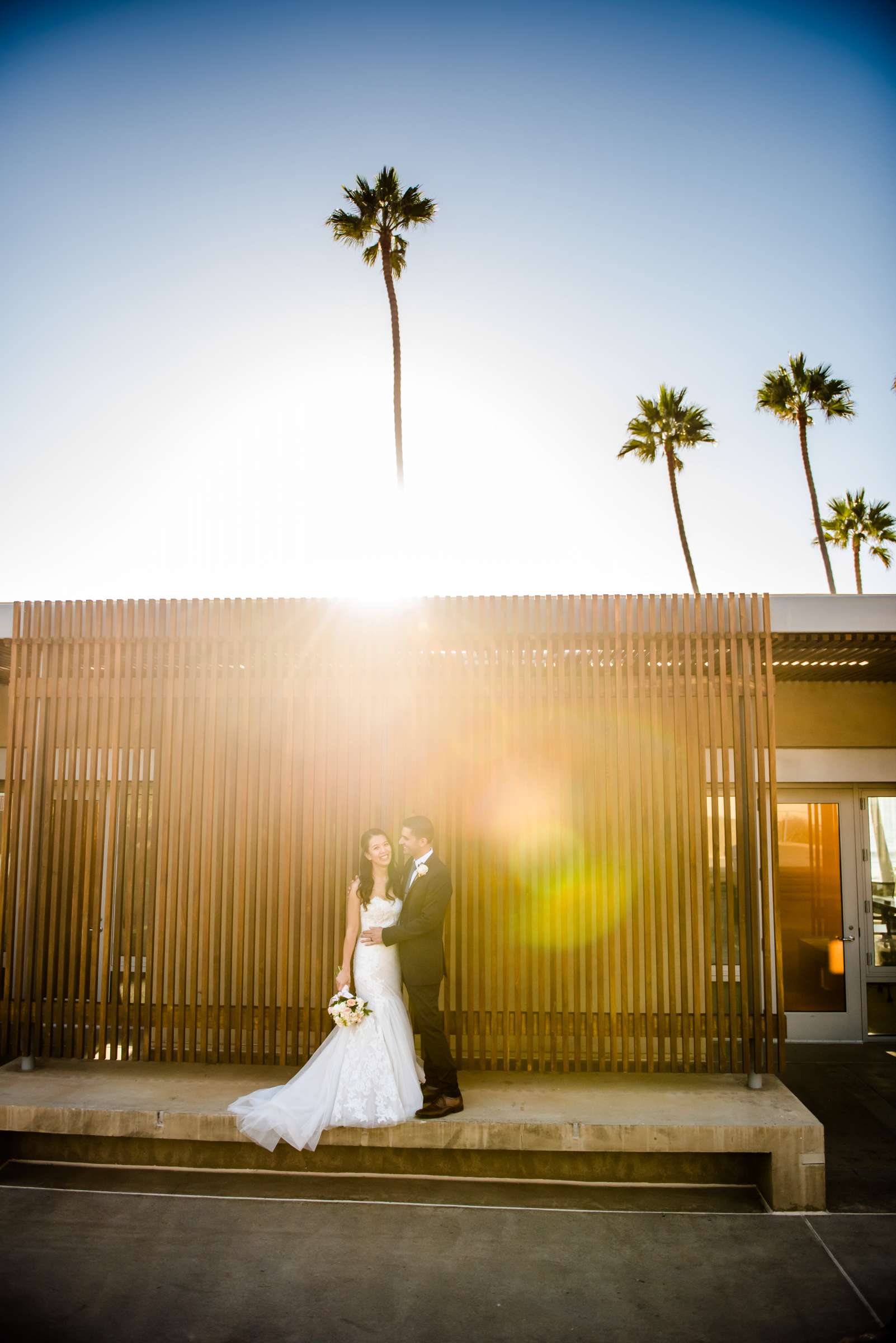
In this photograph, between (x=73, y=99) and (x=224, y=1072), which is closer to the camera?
(x=224, y=1072)

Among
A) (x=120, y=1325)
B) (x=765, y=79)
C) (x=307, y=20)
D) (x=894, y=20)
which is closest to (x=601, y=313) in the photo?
(x=765, y=79)

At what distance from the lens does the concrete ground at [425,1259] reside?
3.64 m

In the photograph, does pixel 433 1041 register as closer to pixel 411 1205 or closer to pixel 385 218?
pixel 411 1205

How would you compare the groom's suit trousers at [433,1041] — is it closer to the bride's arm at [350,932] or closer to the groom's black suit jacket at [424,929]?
the groom's black suit jacket at [424,929]

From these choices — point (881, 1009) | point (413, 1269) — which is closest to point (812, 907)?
point (881, 1009)

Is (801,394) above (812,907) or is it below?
above

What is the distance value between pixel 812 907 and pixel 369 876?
5529 millimetres

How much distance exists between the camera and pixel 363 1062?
5137 mm

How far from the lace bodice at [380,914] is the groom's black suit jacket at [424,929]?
99 millimetres

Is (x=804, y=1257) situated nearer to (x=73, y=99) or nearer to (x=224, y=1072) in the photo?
(x=224, y=1072)

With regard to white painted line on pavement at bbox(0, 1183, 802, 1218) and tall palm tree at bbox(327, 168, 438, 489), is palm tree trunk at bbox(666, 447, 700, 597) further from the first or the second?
white painted line on pavement at bbox(0, 1183, 802, 1218)

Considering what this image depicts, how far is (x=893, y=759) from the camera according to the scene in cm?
853

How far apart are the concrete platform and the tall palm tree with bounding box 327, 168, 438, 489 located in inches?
702

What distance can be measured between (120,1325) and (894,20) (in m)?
11.2
